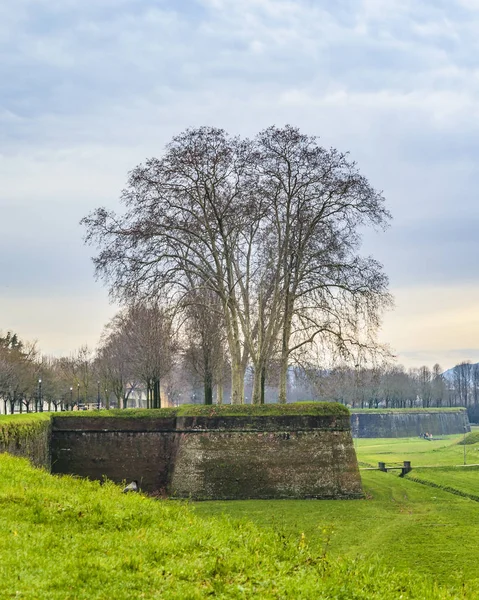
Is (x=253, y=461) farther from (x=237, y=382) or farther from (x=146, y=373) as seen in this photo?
(x=146, y=373)

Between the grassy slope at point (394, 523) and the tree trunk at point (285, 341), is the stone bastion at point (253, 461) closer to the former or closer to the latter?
the grassy slope at point (394, 523)

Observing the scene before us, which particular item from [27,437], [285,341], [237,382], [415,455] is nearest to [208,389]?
[237,382]

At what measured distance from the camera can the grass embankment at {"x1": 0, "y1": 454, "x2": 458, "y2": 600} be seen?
724 centimetres

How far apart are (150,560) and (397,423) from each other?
8116 centimetres

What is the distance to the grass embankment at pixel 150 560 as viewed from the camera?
23.8 ft

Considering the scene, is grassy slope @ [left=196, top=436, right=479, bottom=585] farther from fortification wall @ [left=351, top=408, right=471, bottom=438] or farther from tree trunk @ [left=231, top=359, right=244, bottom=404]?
fortification wall @ [left=351, top=408, right=471, bottom=438]

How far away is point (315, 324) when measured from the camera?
91.4 feet

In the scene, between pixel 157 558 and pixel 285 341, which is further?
pixel 285 341

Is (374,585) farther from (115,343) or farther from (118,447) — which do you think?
(115,343)

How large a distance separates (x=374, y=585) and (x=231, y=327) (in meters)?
20.7

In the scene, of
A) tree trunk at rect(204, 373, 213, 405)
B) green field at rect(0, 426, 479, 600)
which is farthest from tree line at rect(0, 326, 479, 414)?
green field at rect(0, 426, 479, 600)

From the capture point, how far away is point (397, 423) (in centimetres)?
8588

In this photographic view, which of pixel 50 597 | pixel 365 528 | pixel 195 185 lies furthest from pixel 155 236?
pixel 50 597

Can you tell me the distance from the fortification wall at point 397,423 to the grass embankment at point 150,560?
75166mm
